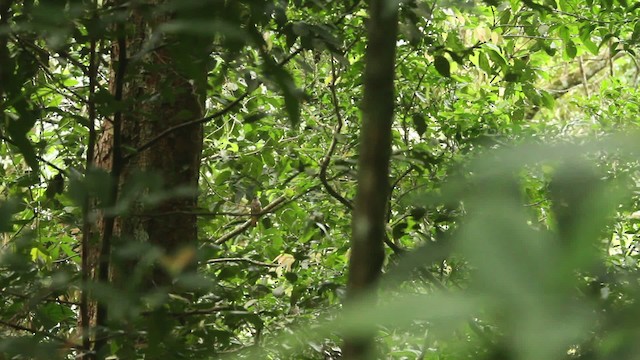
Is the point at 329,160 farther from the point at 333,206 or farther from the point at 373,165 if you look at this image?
the point at 373,165

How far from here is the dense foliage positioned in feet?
0.71

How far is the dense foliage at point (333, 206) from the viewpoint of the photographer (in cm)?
22

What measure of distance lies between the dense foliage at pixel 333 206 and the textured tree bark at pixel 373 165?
1 cm

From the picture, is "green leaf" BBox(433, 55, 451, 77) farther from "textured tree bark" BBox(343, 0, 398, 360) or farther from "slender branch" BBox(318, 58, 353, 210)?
"textured tree bark" BBox(343, 0, 398, 360)

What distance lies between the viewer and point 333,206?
215cm

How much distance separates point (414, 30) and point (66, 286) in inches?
25.1

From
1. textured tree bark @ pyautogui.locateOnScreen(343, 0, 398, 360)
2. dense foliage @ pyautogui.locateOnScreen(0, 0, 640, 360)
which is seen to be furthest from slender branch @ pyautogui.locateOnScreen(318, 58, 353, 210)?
textured tree bark @ pyautogui.locateOnScreen(343, 0, 398, 360)

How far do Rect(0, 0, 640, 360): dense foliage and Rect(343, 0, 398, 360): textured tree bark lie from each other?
15mm

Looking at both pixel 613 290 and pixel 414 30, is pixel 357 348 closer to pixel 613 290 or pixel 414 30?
pixel 613 290

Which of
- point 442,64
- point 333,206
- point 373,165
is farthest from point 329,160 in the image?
point 373,165

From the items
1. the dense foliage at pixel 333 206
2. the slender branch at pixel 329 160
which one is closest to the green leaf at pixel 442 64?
the dense foliage at pixel 333 206

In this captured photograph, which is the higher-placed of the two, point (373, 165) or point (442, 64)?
point (442, 64)

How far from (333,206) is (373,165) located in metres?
1.85

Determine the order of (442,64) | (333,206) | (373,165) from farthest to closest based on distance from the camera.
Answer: (333,206), (442,64), (373,165)
